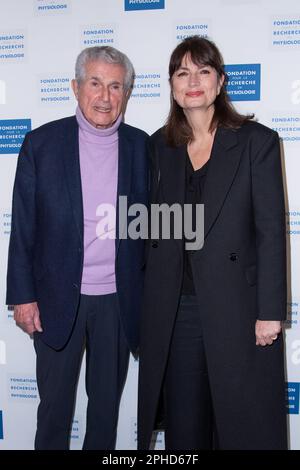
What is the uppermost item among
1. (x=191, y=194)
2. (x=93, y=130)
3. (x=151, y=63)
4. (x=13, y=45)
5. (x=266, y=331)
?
(x=13, y=45)

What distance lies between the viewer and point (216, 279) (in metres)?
1.66

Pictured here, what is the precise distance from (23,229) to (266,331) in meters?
1.01

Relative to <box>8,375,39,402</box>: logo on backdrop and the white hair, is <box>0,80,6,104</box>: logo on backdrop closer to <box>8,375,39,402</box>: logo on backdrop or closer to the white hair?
the white hair

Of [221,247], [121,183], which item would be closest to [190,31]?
[121,183]

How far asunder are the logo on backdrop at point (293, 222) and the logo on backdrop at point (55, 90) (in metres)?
1.25

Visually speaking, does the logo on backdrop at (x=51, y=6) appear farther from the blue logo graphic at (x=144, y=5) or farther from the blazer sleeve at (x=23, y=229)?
the blazer sleeve at (x=23, y=229)

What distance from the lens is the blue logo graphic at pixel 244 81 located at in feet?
7.25

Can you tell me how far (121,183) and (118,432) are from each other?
57.7 inches

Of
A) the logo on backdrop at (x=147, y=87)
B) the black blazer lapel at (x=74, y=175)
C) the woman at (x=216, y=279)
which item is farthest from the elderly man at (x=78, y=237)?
the logo on backdrop at (x=147, y=87)

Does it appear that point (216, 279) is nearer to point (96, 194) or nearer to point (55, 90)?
point (96, 194)

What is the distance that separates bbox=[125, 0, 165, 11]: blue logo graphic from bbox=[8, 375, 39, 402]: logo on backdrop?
2002mm

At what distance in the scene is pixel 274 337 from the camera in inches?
66.0

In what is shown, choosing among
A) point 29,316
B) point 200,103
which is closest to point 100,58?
point 200,103
